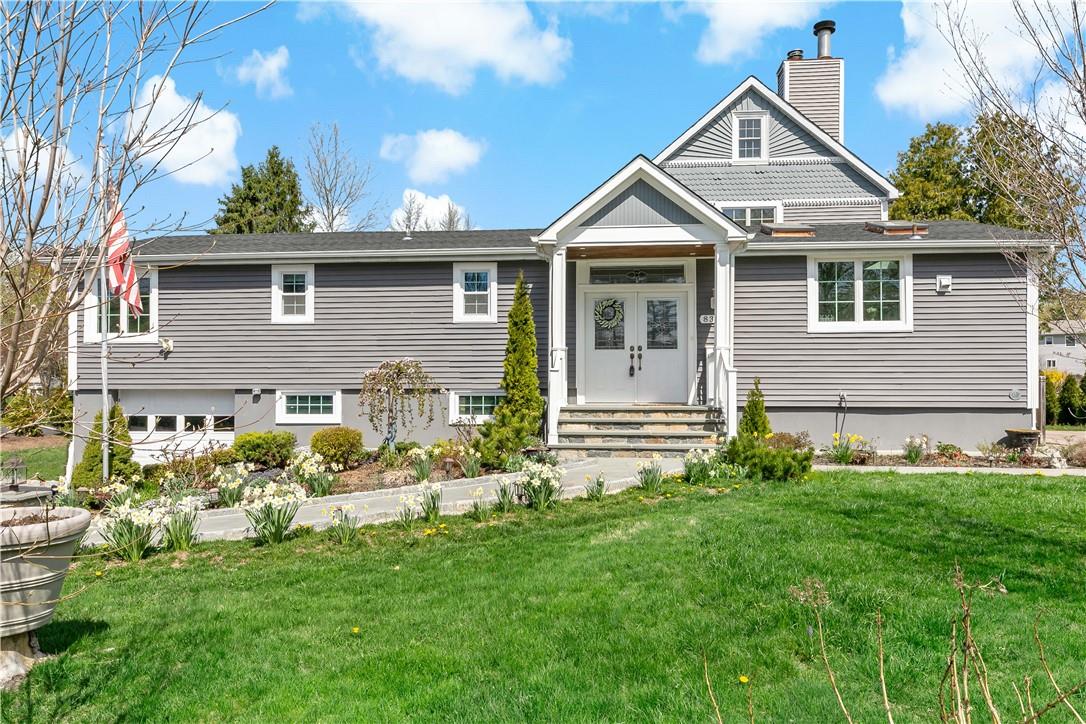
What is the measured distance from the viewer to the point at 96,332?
13.4m

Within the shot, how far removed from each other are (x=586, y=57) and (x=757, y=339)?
5.68 m

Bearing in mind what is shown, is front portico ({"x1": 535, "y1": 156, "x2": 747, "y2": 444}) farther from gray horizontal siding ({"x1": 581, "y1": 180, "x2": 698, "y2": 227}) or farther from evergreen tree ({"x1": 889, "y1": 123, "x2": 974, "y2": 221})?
evergreen tree ({"x1": 889, "y1": 123, "x2": 974, "y2": 221})

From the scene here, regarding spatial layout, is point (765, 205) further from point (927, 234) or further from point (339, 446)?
point (339, 446)

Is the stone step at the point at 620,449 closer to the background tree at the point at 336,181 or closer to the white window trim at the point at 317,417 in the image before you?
the white window trim at the point at 317,417

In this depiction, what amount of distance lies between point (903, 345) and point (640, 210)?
5.19 meters

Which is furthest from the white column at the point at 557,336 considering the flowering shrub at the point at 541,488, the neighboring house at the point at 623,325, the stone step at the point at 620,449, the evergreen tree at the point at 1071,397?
the evergreen tree at the point at 1071,397

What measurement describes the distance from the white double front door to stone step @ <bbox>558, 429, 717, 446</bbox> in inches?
71.8

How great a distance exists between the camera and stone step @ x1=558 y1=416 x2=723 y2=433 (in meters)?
11.4

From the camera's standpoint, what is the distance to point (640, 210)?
11578 mm

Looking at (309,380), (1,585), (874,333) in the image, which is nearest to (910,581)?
(1,585)

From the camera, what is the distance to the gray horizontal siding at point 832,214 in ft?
56.2

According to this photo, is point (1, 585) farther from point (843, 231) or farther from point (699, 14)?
point (843, 231)

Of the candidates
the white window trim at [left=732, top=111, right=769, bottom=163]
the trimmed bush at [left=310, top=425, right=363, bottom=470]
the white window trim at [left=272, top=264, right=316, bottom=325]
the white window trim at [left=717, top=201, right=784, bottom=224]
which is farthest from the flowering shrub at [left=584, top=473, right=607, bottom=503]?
the white window trim at [left=732, top=111, right=769, bottom=163]

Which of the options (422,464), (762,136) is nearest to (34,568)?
(422,464)
